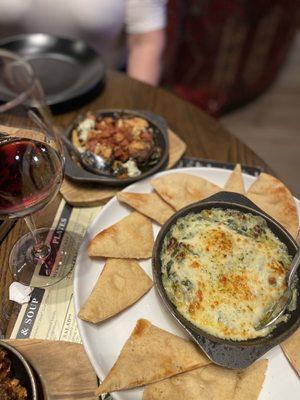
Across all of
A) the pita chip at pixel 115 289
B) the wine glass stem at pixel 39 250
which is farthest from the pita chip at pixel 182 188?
the wine glass stem at pixel 39 250

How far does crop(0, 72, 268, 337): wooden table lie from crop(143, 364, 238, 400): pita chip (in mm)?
583

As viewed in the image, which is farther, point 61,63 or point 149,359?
point 61,63

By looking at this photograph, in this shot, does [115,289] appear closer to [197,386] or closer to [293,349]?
[197,386]

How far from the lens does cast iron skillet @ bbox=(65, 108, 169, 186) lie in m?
1.23

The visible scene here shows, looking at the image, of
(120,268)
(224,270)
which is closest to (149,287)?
(120,268)

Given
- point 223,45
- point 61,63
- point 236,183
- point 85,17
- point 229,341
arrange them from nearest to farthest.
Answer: point 229,341
point 236,183
point 61,63
point 85,17
point 223,45

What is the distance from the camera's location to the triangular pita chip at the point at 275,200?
3.72 ft

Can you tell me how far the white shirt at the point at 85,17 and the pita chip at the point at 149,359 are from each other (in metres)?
1.55

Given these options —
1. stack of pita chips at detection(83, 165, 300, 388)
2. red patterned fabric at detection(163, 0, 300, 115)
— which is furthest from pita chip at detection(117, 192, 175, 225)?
red patterned fabric at detection(163, 0, 300, 115)

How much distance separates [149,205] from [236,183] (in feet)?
0.90

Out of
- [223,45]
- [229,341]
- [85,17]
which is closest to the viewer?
[229,341]

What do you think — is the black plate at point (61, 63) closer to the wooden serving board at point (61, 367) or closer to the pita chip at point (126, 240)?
the pita chip at point (126, 240)

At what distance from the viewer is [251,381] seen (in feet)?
2.82

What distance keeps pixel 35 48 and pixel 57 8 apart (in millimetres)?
285
